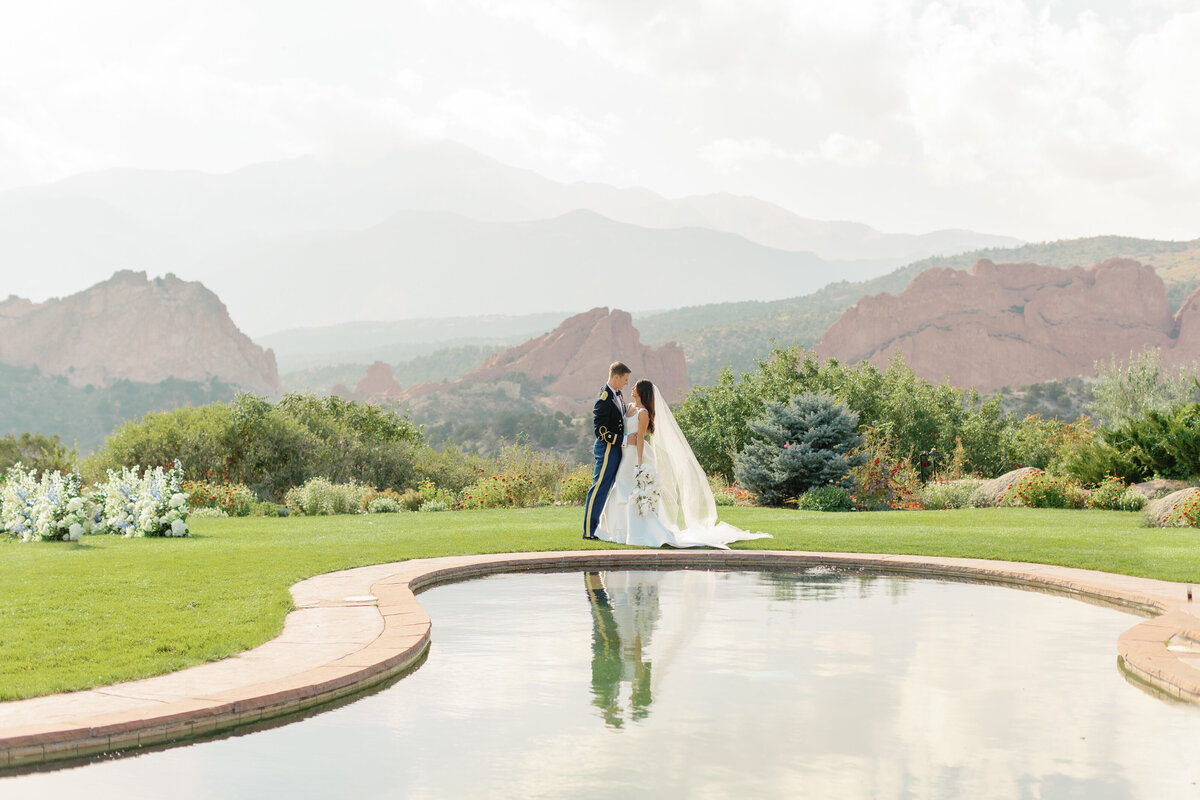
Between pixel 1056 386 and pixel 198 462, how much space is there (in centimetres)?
5619

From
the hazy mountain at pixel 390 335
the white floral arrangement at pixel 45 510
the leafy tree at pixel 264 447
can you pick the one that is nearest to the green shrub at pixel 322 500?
the leafy tree at pixel 264 447

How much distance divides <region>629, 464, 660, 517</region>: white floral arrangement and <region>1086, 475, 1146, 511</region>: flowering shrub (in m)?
8.72

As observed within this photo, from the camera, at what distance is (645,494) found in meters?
10.7

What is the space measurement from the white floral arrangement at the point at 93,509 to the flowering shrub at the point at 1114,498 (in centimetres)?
1362

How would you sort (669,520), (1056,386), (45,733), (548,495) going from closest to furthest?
(45,733) < (669,520) < (548,495) < (1056,386)

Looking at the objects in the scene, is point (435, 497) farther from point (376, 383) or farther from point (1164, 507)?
point (376, 383)

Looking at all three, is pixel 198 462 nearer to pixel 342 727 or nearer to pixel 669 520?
pixel 669 520

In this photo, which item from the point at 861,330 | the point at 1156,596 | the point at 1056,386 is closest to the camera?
the point at 1156,596

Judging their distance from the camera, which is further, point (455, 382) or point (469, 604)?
point (455, 382)

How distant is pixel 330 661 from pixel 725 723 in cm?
205

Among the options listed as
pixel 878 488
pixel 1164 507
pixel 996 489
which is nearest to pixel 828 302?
pixel 996 489

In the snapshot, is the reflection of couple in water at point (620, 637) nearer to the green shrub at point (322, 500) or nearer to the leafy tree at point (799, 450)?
Result: the leafy tree at point (799, 450)

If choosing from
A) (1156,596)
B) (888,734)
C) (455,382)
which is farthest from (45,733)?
(455,382)

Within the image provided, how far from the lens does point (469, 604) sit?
280 inches
